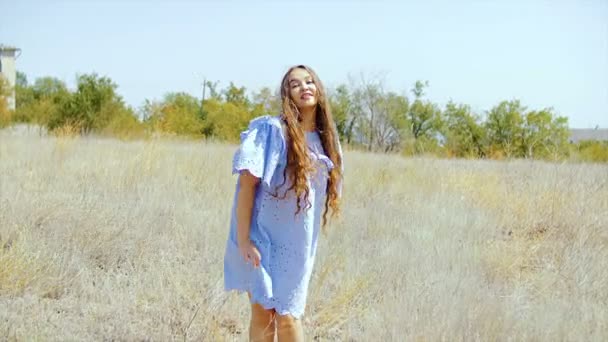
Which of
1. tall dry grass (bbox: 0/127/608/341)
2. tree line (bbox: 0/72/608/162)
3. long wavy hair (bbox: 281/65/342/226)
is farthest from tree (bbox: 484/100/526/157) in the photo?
long wavy hair (bbox: 281/65/342/226)

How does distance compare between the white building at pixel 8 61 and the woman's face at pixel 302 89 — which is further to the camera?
the white building at pixel 8 61

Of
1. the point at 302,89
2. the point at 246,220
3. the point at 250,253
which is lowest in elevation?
the point at 250,253

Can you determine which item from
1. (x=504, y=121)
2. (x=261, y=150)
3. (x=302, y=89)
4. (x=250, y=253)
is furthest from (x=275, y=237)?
(x=504, y=121)

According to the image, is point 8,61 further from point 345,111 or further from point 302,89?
point 302,89

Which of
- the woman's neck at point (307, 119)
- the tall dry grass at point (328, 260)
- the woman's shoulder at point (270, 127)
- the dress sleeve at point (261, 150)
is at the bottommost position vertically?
the tall dry grass at point (328, 260)

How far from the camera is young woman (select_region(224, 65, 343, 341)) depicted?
7.27 ft

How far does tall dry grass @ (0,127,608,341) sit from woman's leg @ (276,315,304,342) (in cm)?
67

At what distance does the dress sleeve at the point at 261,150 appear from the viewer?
2.17 metres

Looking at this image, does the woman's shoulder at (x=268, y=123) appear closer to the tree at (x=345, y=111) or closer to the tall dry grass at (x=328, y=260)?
the tall dry grass at (x=328, y=260)

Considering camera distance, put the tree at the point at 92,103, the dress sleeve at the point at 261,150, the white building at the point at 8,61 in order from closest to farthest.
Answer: the dress sleeve at the point at 261,150 → the tree at the point at 92,103 → the white building at the point at 8,61

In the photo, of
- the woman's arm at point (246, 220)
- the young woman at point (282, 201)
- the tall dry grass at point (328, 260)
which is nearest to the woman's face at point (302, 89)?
the young woman at point (282, 201)

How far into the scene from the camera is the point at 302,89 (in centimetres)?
232

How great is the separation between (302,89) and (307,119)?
143 mm

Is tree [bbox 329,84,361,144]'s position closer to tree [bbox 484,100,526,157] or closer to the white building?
tree [bbox 484,100,526,157]
